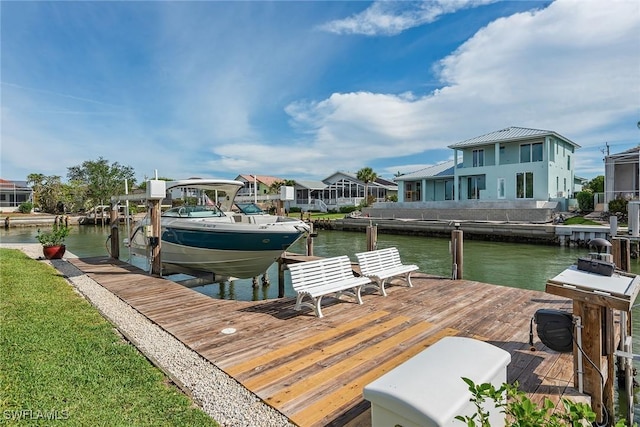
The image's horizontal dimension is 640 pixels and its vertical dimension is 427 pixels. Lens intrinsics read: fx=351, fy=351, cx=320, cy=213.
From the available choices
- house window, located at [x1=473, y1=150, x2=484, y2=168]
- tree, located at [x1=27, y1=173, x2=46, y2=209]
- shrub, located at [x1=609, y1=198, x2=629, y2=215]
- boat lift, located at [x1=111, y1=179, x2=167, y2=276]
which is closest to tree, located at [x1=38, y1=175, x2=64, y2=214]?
tree, located at [x1=27, y1=173, x2=46, y2=209]

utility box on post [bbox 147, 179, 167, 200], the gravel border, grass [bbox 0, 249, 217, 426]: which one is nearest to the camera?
grass [bbox 0, 249, 217, 426]

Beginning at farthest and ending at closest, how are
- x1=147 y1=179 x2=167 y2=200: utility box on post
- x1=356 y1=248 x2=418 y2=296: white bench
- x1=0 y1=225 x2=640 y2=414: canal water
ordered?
x1=0 y1=225 x2=640 y2=414: canal water
x1=147 y1=179 x2=167 y2=200: utility box on post
x1=356 y1=248 x2=418 y2=296: white bench

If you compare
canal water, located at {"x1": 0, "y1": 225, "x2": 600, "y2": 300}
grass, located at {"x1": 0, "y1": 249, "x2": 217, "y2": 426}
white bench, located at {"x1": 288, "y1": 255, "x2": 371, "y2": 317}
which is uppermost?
white bench, located at {"x1": 288, "y1": 255, "x2": 371, "y2": 317}

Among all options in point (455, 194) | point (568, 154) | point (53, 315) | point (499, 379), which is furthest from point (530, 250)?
point (53, 315)

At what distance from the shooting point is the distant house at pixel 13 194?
52.4 m

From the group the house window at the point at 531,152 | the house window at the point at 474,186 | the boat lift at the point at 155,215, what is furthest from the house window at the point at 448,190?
the boat lift at the point at 155,215

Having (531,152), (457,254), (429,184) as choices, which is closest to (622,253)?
(457,254)

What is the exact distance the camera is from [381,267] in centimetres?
752

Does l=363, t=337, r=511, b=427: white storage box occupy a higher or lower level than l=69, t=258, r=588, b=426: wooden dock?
higher

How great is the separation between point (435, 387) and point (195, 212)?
9.58 meters

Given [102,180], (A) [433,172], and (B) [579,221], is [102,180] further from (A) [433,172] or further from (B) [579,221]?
(B) [579,221]

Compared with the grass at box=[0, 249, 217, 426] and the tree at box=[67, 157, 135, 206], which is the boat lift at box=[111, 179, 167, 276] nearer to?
the grass at box=[0, 249, 217, 426]

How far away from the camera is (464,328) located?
523cm

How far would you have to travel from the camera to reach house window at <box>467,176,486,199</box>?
3189cm
